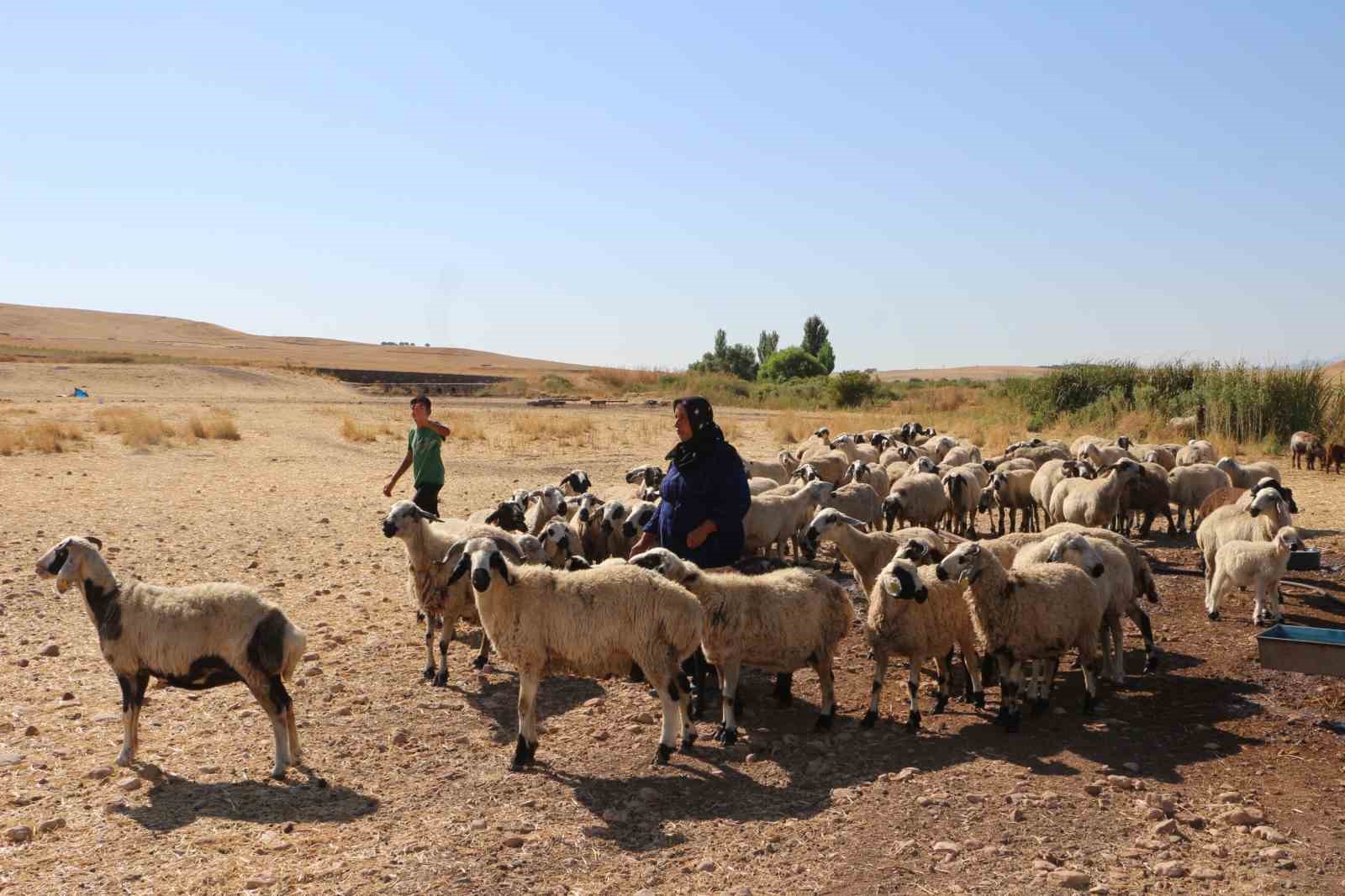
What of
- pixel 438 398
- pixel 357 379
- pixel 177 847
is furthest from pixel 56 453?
pixel 357 379

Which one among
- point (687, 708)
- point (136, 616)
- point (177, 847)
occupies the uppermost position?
point (136, 616)

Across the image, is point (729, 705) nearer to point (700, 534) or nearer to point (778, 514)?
point (700, 534)

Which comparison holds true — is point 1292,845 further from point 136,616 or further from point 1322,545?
point 1322,545

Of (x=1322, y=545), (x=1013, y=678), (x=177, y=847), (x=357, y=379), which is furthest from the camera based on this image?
(x=357, y=379)

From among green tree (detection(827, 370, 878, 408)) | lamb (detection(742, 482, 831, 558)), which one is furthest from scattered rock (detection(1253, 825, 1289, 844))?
green tree (detection(827, 370, 878, 408))

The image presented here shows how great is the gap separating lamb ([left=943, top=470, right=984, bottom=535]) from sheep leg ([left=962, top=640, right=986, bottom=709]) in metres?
7.53

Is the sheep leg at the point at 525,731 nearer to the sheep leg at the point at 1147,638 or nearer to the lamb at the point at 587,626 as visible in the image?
the lamb at the point at 587,626

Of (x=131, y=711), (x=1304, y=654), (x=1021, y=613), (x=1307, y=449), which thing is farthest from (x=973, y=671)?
(x=1307, y=449)

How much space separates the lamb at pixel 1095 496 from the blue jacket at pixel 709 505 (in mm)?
7764

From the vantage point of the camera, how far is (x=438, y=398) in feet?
189

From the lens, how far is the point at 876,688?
8109 mm

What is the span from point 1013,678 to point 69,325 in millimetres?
154086

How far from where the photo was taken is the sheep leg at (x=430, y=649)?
31.2ft

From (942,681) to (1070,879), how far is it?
3.22m
